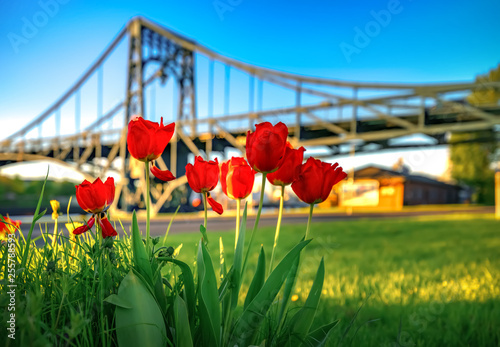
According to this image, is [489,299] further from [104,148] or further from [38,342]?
[104,148]

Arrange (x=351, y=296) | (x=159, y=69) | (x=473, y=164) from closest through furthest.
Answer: (x=351, y=296)
(x=159, y=69)
(x=473, y=164)

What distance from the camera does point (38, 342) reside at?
0.57 m

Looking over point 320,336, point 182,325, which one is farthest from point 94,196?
point 320,336

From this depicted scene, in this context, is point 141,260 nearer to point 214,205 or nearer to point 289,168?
point 214,205

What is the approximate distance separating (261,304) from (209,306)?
0.13 meters

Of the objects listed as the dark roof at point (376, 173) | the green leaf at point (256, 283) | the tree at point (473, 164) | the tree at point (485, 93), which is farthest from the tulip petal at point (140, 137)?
the tree at point (473, 164)

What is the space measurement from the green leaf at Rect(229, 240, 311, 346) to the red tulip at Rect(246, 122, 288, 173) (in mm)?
213

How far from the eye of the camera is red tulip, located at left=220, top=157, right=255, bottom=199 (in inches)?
36.0

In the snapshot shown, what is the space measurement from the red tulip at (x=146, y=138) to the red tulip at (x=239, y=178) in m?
0.19

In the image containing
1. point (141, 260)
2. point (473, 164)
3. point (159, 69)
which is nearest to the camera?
point (141, 260)

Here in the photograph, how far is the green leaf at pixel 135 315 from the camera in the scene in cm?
74

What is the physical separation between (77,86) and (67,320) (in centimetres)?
2620

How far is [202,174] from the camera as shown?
919 mm

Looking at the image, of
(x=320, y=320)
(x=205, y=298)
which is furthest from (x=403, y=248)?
(x=205, y=298)
